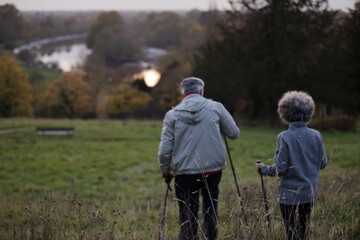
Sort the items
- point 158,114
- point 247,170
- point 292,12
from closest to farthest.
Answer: point 247,170, point 292,12, point 158,114

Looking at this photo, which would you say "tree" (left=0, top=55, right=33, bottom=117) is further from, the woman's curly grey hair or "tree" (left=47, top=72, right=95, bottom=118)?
the woman's curly grey hair

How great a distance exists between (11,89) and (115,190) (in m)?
34.2

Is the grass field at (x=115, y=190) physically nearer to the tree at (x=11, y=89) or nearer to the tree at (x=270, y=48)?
the tree at (x=270, y=48)

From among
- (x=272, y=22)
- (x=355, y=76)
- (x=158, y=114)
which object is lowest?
(x=158, y=114)

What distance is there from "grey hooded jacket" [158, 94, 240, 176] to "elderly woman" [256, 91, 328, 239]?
70cm

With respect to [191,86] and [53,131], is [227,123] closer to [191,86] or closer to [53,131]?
[191,86]

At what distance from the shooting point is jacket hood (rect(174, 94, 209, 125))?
339cm

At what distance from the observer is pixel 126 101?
127 ft

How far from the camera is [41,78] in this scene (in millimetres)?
51500

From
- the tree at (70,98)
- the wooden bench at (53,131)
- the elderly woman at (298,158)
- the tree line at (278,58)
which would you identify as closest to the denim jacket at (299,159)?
the elderly woman at (298,158)

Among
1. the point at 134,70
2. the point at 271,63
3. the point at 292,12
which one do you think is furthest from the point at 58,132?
the point at 134,70

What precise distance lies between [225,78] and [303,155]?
17.0 metres

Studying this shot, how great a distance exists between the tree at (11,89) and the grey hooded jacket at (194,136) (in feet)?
122

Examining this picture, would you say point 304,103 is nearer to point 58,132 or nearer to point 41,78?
point 58,132
